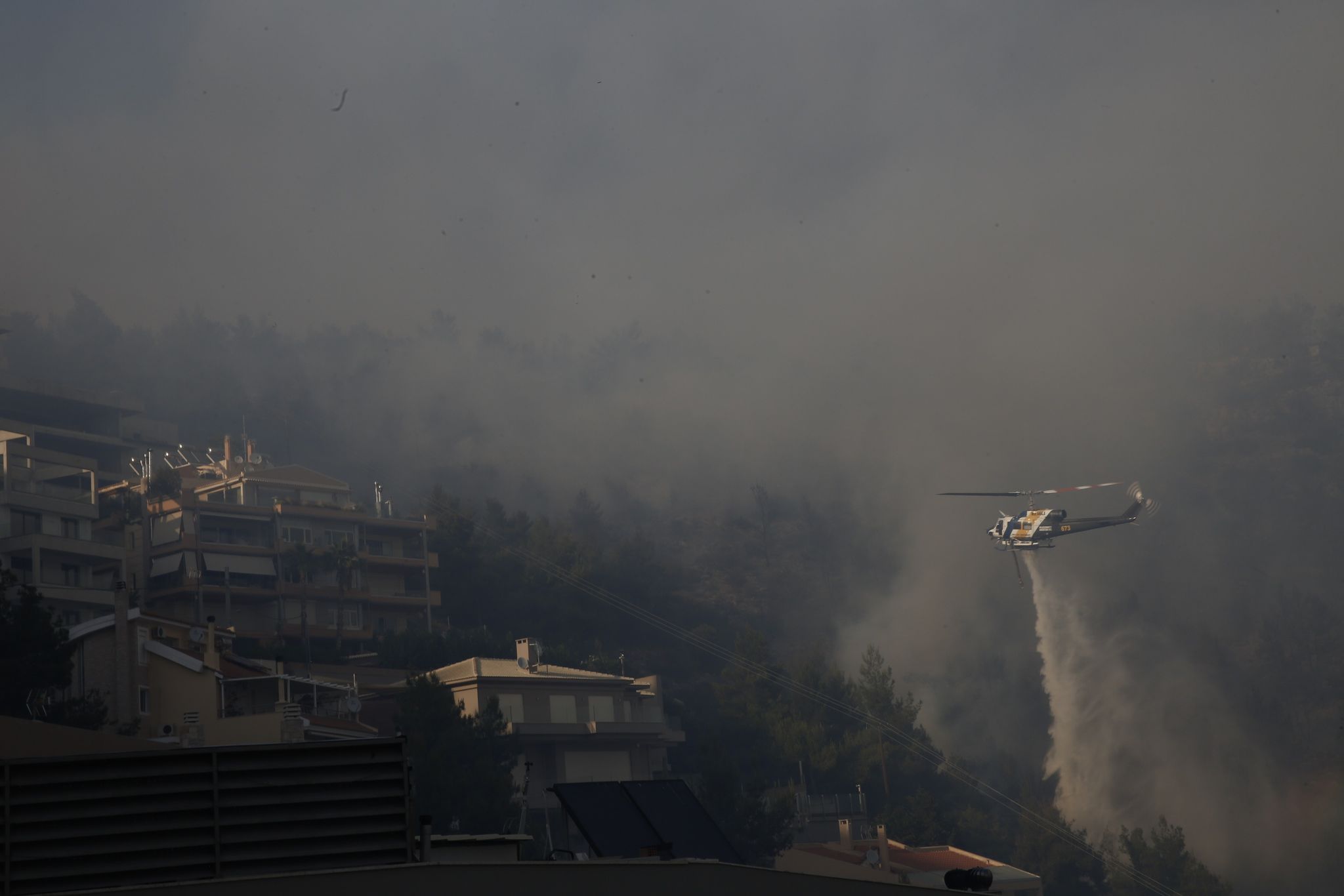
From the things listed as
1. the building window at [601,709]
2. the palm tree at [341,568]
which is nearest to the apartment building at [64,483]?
the palm tree at [341,568]

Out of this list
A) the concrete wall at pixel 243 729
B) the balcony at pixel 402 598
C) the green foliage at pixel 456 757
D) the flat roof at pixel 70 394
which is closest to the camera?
the concrete wall at pixel 243 729

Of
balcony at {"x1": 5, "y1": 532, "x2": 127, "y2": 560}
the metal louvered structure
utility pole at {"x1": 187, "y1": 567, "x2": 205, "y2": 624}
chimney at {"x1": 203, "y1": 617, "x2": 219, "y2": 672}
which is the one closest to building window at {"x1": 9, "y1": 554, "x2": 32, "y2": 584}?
balcony at {"x1": 5, "y1": 532, "x2": 127, "y2": 560}

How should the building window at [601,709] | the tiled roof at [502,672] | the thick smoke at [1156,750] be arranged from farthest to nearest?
the thick smoke at [1156,750] → the building window at [601,709] → the tiled roof at [502,672]

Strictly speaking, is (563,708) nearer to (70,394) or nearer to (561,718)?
(561,718)

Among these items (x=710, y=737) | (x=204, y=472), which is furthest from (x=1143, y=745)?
(x=204, y=472)

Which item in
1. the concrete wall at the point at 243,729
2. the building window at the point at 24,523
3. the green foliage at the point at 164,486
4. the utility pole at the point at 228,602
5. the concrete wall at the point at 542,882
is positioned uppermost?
the green foliage at the point at 164,486

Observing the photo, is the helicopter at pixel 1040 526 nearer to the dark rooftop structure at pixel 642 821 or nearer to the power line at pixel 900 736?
the power line at pixel 900 736

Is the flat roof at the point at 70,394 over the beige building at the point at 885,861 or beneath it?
over
